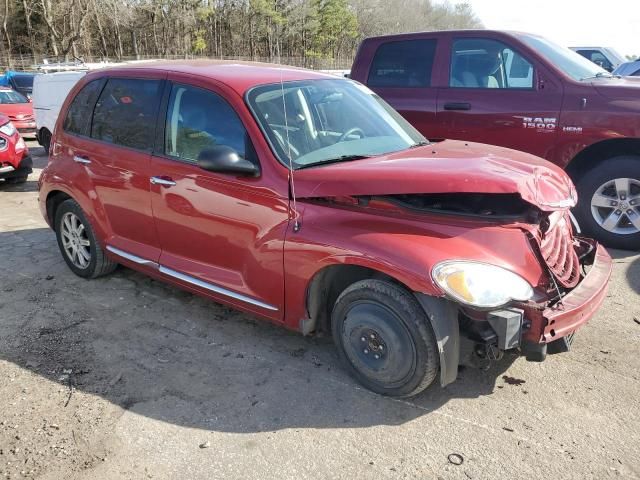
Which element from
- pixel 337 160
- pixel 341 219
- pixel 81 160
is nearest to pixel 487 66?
pixel 337 160

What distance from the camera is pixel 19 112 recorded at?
1456 cm

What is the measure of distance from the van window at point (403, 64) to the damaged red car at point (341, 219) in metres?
2.27

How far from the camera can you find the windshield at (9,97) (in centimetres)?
1484

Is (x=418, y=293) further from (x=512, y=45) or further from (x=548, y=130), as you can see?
(x=512, y=45)

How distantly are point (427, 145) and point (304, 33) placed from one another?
53.8 m

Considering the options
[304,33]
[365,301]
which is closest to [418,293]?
[365,301]

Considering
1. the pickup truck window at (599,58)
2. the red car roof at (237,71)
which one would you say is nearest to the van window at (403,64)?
the red car roof at (237,71)

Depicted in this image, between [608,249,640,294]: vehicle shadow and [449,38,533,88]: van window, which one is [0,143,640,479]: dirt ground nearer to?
[608,249,640,294]: vehicle shadow

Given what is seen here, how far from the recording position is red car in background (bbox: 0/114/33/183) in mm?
8406

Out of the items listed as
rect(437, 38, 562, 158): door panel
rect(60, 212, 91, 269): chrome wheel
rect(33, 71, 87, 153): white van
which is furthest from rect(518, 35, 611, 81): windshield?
rect(33, 71, 87, 153): white van

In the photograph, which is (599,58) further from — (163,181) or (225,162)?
(225,162)

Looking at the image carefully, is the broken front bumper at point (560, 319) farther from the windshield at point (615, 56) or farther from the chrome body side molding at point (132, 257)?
the windshield at point (615, 56)

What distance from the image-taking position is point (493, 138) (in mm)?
5723

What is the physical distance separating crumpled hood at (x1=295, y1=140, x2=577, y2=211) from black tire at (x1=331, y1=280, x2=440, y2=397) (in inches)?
21.7
